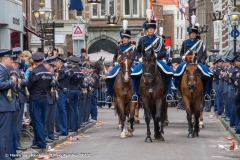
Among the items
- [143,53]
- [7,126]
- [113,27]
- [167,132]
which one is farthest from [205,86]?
[113,27]

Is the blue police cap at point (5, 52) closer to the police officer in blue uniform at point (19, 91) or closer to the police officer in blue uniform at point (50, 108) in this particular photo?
the police officer in blue uniform at point (19, 91)

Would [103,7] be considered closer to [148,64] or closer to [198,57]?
[198,57]

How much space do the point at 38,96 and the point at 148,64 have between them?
132 inches

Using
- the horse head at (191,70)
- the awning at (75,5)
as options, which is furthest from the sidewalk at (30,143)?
the awning at (75,5)

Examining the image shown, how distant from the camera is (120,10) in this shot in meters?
75.8

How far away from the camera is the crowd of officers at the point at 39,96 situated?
1453 cm

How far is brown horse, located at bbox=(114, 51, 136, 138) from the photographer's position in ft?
70.9

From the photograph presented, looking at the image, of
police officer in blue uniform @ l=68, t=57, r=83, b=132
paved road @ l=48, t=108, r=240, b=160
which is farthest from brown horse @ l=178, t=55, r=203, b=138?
police officer in blue uniform @ l=68, t=57, r=83, b=132

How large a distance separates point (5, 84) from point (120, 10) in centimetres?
6188

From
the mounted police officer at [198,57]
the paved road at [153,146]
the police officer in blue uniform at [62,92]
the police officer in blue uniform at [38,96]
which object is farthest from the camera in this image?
the mounted police officer at [198,57]

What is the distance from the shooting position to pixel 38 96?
57.9ft

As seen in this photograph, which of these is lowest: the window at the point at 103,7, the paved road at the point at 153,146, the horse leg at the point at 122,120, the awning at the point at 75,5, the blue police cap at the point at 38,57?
the paved road at the point at 153,146

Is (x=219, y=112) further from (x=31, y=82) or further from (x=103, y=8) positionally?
(x=103, y=8)

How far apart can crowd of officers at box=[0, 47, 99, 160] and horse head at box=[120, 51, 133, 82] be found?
Answer: 1640 millimetres
